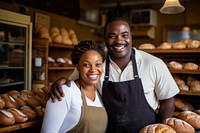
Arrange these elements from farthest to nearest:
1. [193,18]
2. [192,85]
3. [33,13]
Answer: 1. [193,18]
2. [33,13]
3. [192,85]

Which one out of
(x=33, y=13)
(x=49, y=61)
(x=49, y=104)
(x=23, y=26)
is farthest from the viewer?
(x=33, y=13)

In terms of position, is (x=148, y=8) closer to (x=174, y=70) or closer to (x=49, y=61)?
(x=49, y=61)

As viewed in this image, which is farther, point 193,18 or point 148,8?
point 148,8

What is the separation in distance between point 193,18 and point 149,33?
2.91 ft

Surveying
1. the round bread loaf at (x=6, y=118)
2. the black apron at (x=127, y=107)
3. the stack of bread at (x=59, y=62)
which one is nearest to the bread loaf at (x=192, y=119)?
the black apron at (x=127, y=107)

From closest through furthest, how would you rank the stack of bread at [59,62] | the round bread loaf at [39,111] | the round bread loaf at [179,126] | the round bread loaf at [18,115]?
the round bread loaf at [179,126]
the round bread loaf at [18,115]
the round bread loaf at [39,111]
the stack of bread at [59,62]

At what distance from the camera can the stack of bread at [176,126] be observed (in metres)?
1.22

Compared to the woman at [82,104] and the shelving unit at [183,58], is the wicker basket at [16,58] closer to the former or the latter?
the shelving unit at [183,58]

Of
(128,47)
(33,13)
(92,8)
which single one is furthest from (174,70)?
(92,8)

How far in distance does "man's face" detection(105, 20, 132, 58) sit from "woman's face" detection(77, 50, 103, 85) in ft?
0.56

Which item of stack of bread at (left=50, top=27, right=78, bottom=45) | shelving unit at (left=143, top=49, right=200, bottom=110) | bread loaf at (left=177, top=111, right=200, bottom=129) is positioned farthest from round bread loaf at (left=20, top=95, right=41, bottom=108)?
stack of bread at (left=50, top=27, right=78, bottom=45)

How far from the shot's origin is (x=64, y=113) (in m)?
1.27

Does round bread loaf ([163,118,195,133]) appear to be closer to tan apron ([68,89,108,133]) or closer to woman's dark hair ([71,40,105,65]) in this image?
tan apron ([68,89,108,133])

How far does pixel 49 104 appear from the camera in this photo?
1272 millimetres
